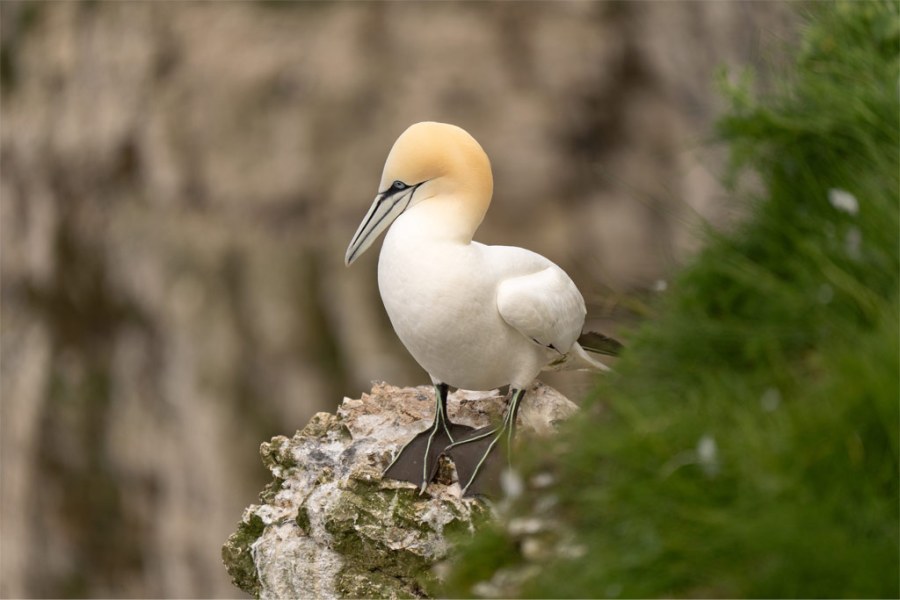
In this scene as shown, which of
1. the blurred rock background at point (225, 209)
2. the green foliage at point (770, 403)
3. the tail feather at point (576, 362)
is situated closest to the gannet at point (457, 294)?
the tail feather at point (576, 362)

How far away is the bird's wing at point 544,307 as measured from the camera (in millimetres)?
4117

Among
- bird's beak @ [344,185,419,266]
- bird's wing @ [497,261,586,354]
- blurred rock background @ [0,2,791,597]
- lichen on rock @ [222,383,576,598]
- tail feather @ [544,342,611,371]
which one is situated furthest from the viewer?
blurred rock background @ [0,2,791,597]

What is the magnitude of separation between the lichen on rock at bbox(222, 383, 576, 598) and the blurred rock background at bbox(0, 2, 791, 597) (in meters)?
9.04

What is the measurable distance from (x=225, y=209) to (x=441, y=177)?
34.1ft

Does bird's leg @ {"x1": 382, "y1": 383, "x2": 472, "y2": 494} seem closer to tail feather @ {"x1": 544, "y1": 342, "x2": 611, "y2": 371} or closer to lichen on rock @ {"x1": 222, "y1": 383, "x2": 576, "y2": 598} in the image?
lichen on rock @ {"x1": 222, "y1": 383, "x2": 576, "y2": 598}

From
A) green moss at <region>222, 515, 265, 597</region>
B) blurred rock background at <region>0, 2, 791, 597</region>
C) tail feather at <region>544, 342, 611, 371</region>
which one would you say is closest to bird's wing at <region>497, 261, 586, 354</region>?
tail feather at <region>544, 342, 611, 371</region>

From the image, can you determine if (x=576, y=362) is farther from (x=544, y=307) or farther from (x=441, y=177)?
(x=441, y=177)

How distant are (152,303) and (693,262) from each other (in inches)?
461

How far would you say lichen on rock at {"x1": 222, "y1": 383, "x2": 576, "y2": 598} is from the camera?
3.99 meters

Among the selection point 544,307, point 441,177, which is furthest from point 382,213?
point 544,307

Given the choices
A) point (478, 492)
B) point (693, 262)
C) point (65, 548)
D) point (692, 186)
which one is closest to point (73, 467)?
point (65, 548)

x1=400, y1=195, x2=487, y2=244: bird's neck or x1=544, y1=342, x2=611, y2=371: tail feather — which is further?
x1=544, y1=342, x2=611, y2=371: tail feather

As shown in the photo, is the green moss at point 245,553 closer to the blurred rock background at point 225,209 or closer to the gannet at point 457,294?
the gannet at point 457,294

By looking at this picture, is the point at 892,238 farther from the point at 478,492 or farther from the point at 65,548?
the point at 65,548
